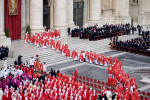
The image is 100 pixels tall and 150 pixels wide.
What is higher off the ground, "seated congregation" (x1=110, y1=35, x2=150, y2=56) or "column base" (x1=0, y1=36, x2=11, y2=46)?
"column base" (x1=0, y1=36, x2=11, y2=46)

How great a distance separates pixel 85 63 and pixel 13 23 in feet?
A: 37.2

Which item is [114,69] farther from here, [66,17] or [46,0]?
[46,0]

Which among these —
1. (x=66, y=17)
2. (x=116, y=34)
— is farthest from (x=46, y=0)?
(x=116, y=34)

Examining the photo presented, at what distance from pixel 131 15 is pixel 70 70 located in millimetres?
34280

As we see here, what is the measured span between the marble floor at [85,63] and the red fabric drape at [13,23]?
3.81ft

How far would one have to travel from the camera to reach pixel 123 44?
36.5 meters

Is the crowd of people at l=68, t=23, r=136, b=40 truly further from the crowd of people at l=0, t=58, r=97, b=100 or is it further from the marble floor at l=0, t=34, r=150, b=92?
the crowd of people at l=0, t=58, r=97, b=100

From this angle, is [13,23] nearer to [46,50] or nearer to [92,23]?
[46,50]

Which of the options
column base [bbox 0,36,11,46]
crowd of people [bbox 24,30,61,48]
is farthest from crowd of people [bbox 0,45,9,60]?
crowd of people [bbox 24,30,61,48]

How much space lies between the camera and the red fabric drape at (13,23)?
115 ft

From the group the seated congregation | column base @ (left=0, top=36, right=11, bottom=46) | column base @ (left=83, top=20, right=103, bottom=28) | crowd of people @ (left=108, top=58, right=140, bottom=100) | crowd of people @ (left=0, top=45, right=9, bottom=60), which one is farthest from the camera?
column base @ (left=83, top=20, right=103, bottom=28)

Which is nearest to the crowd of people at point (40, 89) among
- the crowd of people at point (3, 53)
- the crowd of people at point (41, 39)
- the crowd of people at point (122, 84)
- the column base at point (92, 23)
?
the crowd of people at point (122, 84)

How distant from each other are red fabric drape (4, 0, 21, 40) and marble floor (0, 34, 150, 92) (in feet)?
3.81

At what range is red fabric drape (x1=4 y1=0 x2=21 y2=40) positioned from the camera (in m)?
35.1
